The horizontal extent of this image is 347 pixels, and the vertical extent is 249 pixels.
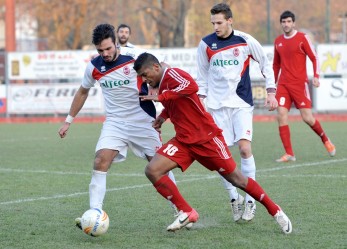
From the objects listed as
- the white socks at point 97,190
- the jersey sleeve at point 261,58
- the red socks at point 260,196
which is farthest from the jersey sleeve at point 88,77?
the red socks at point 260,196

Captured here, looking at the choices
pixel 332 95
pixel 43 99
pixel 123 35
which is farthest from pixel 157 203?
pixel 43 99

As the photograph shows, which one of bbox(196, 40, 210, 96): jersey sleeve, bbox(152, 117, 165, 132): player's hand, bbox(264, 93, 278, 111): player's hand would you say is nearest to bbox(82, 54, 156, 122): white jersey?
bbox(152, 117, 165, 132): player's hand

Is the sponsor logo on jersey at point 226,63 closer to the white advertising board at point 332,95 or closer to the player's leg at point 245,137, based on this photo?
the player's leg at point 245,137

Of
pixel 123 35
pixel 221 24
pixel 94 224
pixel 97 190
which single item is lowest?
pixel 94 224

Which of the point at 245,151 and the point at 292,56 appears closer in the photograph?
the point at 245,151

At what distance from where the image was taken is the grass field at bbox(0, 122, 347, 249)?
7250 mm

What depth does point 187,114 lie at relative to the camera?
746 cm

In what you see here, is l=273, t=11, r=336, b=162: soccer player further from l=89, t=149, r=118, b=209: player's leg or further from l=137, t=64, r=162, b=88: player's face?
l=137, t=64, r=162, b=88: player's face

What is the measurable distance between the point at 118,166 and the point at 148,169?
5883mm

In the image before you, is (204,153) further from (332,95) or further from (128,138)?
(332,95)

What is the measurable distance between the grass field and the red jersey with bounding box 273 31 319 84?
1.28 meters

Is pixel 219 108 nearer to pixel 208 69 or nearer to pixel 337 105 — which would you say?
pixel 208 69

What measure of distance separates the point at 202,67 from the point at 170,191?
1.82 metres

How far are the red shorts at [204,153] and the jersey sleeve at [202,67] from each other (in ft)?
4.43
